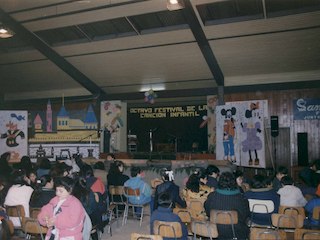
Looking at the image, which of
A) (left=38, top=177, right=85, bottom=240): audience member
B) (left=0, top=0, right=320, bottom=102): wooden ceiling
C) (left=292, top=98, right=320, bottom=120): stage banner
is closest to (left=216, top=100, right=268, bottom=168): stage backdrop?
(left=0, top=0, right=320, bottom=102): wooden ceiling

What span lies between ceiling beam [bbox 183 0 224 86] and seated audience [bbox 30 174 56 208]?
5.21 metres

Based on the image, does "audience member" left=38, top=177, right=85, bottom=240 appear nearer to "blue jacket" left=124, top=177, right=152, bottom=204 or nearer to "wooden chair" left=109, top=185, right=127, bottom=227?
"blue jacket" left=124, top=177, right=152, bottom=204

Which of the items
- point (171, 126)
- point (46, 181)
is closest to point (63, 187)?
point (46, 181)

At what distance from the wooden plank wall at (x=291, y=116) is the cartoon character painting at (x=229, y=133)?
0.77 m

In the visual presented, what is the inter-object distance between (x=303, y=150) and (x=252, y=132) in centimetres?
160

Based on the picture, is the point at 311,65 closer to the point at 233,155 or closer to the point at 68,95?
the point at 233,155

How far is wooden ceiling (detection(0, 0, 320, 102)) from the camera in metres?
7.92

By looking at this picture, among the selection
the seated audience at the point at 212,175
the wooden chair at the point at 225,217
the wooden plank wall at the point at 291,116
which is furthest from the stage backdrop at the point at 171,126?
the wooden chair at the point at 225,217

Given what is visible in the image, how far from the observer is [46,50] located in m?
10.0

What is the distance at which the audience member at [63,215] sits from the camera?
9.44 feet

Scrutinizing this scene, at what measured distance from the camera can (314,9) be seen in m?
7.29

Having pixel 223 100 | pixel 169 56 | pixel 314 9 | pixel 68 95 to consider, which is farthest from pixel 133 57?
pixel 314 9

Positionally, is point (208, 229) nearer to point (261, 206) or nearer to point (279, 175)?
point (261, 206)

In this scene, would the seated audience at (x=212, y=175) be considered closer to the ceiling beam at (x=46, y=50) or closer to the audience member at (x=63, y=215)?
the audience member at (x=63, y=215)
